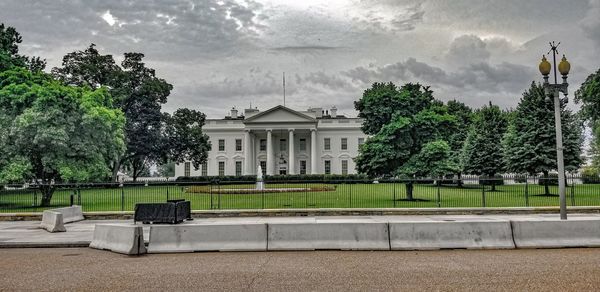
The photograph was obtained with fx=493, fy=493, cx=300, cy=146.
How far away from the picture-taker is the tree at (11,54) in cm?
3623

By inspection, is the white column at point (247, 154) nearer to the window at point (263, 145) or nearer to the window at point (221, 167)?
the window at point (263, 145)

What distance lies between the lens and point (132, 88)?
61875mm

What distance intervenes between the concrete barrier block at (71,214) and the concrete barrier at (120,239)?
7671 mm

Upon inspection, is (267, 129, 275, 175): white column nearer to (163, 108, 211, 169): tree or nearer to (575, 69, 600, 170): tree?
(163, 108, 211, 169): tree

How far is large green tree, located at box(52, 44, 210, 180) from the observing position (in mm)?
59125

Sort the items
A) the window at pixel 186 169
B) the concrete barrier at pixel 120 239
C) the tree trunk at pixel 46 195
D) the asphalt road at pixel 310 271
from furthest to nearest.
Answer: the window at pixel 186 169, the tree trunk at pixel 46 195, the concrete barrier at pixel 120 239, the asphalt road at pixel 310 271

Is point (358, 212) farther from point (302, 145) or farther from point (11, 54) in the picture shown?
point (302, 145)

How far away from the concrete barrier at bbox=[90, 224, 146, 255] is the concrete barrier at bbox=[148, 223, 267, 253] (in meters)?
0.31

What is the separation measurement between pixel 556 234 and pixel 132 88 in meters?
57.6

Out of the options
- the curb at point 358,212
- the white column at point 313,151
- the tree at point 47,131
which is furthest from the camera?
the white column at point 313,151

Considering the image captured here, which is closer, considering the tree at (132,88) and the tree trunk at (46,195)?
the tree trunk at (46,195)

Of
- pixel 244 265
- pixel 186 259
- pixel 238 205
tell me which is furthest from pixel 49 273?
pixel 238 205

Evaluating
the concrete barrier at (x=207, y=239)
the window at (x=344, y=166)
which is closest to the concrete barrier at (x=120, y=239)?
the concrete barrier at (x=207, y=239)

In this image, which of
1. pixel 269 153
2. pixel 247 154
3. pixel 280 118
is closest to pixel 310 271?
pixel 280 118
